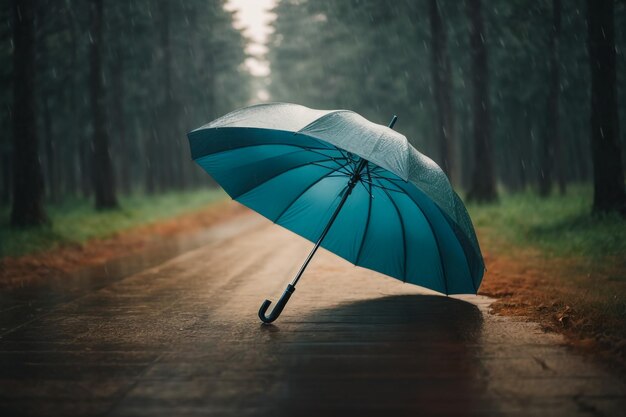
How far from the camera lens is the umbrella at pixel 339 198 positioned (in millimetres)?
6168

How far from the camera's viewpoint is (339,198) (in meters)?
7.32

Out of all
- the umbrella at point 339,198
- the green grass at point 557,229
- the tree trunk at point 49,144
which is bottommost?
the green grass at point 557,229

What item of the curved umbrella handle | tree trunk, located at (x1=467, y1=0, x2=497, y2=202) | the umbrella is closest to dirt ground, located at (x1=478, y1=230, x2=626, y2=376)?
the umbrella

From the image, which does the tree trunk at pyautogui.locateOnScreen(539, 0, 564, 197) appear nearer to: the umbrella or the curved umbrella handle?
the umbrella

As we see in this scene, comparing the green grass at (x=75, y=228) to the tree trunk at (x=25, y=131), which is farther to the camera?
the tree trunk at (x=25, y=131)

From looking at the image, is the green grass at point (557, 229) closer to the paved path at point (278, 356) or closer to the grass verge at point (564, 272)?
the grass verge at point (564, 272)

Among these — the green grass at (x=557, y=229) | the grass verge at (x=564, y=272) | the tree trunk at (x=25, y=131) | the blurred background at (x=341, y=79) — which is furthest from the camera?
the blurred background at (x=341, y=79)

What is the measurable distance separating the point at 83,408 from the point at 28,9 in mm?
13989

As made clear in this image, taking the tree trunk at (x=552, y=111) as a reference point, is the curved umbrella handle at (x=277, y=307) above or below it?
below

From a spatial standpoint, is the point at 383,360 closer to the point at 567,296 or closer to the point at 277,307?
the point at 277,307

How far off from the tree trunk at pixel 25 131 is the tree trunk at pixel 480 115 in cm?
1415

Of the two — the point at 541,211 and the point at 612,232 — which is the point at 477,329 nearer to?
the point at 612,232

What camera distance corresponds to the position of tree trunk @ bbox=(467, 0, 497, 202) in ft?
68.7

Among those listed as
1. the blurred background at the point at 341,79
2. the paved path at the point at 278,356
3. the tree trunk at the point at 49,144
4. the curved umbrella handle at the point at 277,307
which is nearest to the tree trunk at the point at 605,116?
the blurred background at the point at 341,79
